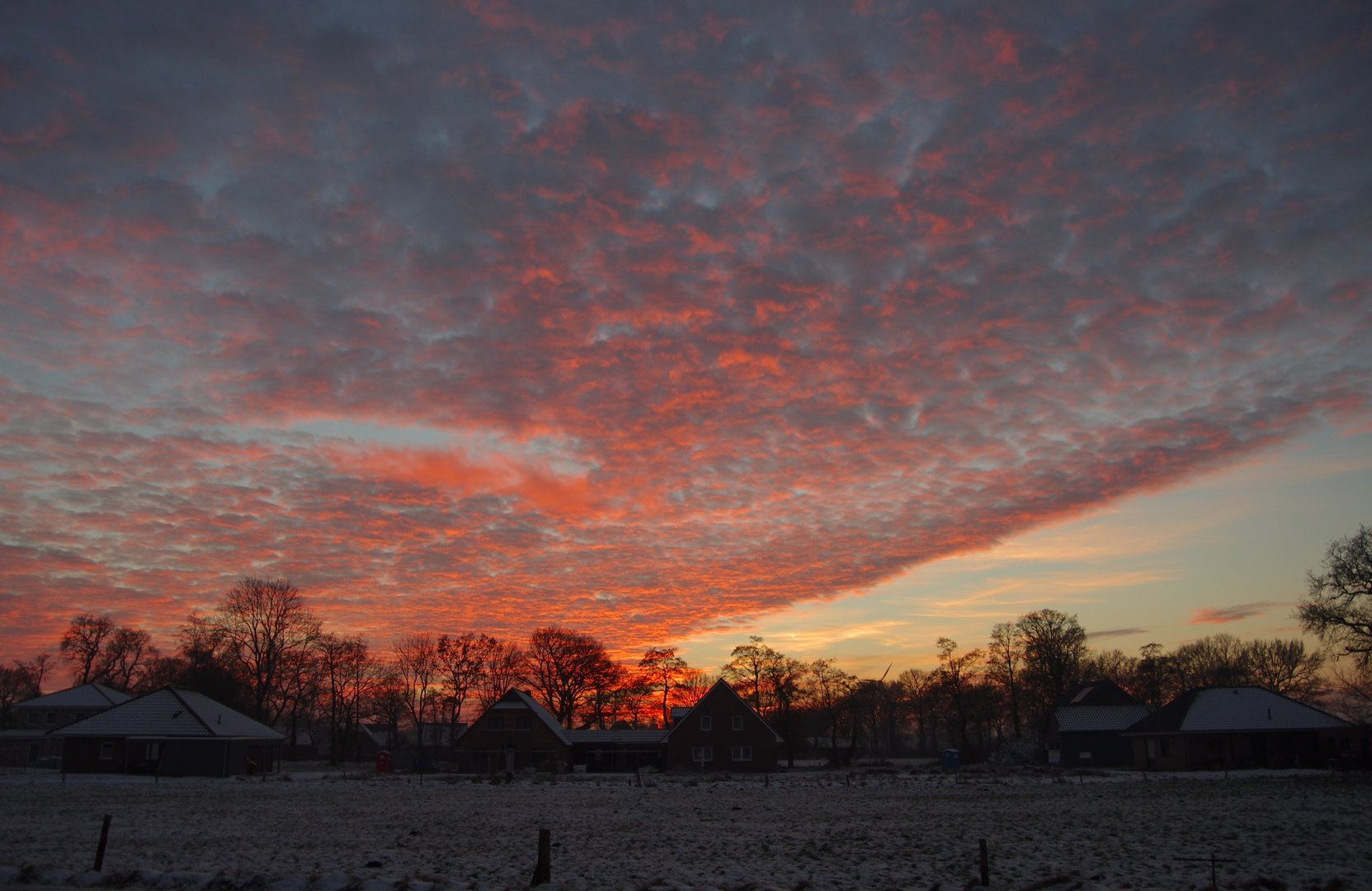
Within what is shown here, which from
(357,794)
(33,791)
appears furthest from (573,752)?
(33,791)

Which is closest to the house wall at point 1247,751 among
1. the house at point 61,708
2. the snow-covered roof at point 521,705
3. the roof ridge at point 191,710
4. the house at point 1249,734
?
the house at point 1249,734

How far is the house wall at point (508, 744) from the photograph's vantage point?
72.8 m

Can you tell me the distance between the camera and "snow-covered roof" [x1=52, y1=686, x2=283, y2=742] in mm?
54469

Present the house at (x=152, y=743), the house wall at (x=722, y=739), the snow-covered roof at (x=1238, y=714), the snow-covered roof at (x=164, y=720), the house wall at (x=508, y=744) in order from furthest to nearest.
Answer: the house wall at (x=508, y=744) → the house wall at (x=722, y=739) → the snow-covered roof at (x=1238, y=714) → the snow-covered roof at (x=164, y=720) → the house at (x=152, y=743)

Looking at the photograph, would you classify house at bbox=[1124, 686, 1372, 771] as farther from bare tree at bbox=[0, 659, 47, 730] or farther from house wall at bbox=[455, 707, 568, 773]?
bare tree at bbox=[0, 659, 47, 730]

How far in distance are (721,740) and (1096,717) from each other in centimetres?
3075

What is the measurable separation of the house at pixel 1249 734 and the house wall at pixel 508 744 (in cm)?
4841

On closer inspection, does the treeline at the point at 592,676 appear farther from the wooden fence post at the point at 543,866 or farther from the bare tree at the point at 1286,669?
the wooden fence post at the point at 543,866

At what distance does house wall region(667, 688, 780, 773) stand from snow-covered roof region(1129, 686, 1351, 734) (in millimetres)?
30402

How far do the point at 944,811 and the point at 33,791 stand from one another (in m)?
39.1

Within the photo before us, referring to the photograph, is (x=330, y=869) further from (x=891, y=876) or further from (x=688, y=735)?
(x=688, y=735)

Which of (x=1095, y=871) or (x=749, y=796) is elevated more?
(x=1095, y=871)

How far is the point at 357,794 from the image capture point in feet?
130

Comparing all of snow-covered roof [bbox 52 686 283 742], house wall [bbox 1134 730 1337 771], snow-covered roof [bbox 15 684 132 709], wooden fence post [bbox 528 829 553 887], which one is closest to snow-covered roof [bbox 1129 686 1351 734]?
house wall [bbox 1134 730 1337 771]
